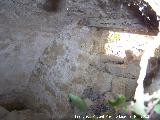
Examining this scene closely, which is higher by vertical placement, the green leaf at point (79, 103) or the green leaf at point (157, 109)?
the green leaf at point (157, 109)

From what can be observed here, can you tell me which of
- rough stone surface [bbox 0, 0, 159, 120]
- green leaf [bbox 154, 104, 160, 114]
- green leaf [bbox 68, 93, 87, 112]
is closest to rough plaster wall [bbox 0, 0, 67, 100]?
rough stone surface [bbox 0, 0, 159, 120]

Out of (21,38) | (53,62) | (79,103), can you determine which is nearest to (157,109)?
(79,103)

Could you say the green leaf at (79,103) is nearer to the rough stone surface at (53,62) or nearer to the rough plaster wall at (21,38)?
the rough stone surface at (53,62)

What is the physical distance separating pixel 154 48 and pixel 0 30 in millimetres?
1146

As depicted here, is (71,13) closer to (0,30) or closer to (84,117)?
(0,30)

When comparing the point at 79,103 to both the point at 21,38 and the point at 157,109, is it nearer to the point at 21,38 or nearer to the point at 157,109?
the point at 157,109

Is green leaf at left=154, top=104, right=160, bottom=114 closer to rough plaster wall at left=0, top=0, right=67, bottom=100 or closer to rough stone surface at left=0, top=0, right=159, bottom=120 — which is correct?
rough stone surface at left=0, top=0, right=159, bottom=120

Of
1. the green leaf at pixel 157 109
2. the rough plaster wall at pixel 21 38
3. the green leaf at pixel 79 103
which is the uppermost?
the rough plaster wall at pixel 21 38

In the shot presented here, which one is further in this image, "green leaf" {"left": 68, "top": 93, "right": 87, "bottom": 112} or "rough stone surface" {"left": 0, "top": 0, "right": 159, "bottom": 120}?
"rough stone surface" {"left": 0, "top": 0, "right": 159, "bottom": 120}

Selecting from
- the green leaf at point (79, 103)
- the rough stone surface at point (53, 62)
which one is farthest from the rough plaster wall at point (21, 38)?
the green leaf at point (79, 103)

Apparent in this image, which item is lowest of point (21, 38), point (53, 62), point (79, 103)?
point (79, 103)

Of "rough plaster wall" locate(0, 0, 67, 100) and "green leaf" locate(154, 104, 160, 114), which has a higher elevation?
"rough plaster wall" locate(0, 0, 67, 100)

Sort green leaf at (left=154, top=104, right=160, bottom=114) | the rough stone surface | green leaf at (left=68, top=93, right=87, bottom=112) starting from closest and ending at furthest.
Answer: green leaf at (left=154, top=104, right=160, bottom=114), green leaf at (left=68, top=93, right=87, bottom=112), the rough stone surface

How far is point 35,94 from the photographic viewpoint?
2178mm
